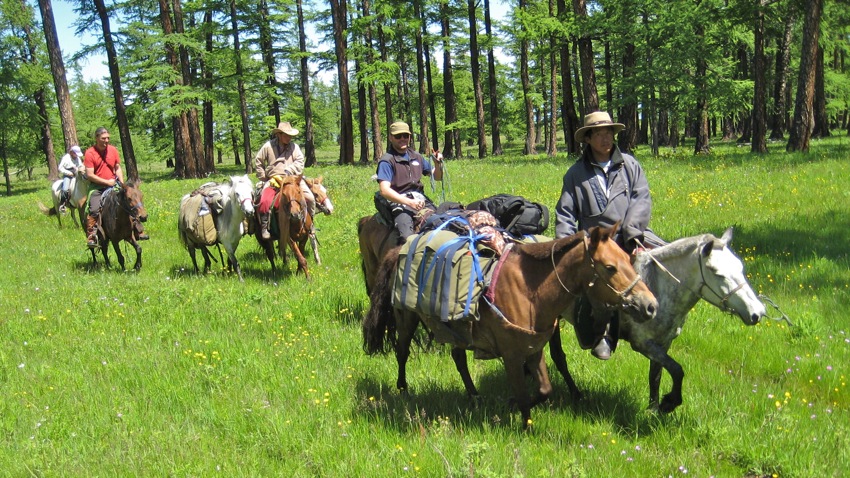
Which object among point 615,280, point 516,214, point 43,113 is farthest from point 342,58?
point 615,280

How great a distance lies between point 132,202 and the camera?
1191 centimetres

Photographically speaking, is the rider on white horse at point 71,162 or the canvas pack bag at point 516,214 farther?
the rider on white horse at point 71,162

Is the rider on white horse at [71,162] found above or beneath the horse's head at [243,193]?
above

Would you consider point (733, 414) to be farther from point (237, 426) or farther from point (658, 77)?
point (658, 77)

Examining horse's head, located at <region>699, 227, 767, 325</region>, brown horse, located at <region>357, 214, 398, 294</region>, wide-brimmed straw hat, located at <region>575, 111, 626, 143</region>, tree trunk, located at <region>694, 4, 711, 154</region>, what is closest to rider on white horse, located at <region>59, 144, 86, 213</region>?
brown horse, located at <region>357, 214, 398, 294</region>

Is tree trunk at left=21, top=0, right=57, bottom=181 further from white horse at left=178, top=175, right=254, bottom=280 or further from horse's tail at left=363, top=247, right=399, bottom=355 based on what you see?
horse's tail at left=363, top=247, right=399, bottom=355

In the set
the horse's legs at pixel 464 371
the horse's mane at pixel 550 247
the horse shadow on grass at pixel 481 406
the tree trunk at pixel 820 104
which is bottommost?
the horse shadow on grass at pixel 481 406

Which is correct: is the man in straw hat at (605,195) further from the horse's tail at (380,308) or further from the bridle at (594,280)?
the horse's tail at (380,308)

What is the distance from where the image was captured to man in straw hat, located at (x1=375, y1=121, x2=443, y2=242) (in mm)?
7129

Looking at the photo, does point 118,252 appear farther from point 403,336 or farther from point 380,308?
point 403,336

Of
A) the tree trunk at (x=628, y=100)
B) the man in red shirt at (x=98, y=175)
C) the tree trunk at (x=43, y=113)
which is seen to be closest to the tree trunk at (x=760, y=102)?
the tree trunk at (x=628, y=100)

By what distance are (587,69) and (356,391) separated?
67.0 ft

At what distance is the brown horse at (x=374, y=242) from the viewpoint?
7461 mm

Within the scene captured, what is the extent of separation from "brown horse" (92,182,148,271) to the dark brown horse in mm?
2827
